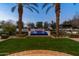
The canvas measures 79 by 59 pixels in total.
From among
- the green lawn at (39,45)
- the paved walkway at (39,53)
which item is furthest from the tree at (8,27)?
the paved walkway at (39,53)

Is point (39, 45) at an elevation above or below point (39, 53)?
above

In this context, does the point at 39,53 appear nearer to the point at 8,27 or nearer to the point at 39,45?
the point at 39,45

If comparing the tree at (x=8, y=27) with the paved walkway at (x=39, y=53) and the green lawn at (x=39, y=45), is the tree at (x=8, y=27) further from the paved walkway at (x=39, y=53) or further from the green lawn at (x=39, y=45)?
the paved walkway at (x=39, y=53)

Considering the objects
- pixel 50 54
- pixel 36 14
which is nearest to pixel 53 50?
pixel 50 54

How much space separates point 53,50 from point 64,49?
0.22 m

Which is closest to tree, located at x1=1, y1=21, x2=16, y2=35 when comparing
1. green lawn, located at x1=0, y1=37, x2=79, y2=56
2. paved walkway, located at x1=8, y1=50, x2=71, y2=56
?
green lawn, located at x1=0, y1=37, x2=79, y2=56

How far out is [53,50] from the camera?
888 centimetres

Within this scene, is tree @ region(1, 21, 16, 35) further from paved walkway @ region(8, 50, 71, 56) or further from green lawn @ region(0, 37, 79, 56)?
paved walkway @ region(8, 50, 71, 56)

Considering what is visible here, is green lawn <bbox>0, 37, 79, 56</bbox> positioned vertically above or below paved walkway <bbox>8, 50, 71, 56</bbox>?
above

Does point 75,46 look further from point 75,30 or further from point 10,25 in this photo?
point 10,25

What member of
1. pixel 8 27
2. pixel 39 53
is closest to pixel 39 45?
pixel 39 53

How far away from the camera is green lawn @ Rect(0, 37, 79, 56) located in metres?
8.87

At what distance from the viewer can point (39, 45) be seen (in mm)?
8898

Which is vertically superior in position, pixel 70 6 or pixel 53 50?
pixel 70 6
